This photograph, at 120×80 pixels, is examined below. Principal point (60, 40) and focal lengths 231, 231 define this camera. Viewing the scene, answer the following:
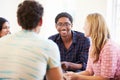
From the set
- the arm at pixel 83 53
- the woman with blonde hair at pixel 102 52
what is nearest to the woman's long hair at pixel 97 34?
the woman with blonde hair at pixel 102 52

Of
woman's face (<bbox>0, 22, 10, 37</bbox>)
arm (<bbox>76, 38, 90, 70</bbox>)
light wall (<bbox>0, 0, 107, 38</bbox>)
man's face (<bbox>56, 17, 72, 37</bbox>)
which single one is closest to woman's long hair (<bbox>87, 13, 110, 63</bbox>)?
arm (<bbox>76, 38, 90, 70</bbox>)

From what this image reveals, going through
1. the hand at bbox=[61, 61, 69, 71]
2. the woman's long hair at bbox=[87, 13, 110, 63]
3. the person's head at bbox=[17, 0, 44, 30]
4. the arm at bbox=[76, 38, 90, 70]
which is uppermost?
the person's head at bbox=[17, 0, 44, 30]

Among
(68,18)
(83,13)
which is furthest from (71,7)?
(68,18)

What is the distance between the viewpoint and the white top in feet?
4.08

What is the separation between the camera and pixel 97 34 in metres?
1.87

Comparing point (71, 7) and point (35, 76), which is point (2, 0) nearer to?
point (71, 7)

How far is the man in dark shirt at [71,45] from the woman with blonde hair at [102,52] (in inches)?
17.0

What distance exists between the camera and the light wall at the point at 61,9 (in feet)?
10.0

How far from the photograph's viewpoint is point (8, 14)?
3600 millimetres

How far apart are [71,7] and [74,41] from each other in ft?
3.02

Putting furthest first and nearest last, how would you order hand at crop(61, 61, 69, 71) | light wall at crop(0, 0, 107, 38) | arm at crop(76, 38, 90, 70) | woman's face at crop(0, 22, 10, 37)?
light wall at crop(0, 0, 107, 38), woman's face at crop(0, 22, 10, 37), arm at crop(76, 38, 90, 70), hand at crop(61, 61, 69, 71)

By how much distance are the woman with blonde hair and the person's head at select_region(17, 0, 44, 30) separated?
26.3 inches

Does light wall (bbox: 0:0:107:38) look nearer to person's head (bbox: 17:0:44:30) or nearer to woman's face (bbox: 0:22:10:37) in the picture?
woman's face (bbox: 0:22:10:37)

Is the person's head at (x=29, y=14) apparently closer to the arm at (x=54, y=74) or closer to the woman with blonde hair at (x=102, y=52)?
the arm at (x=54, y=74)
